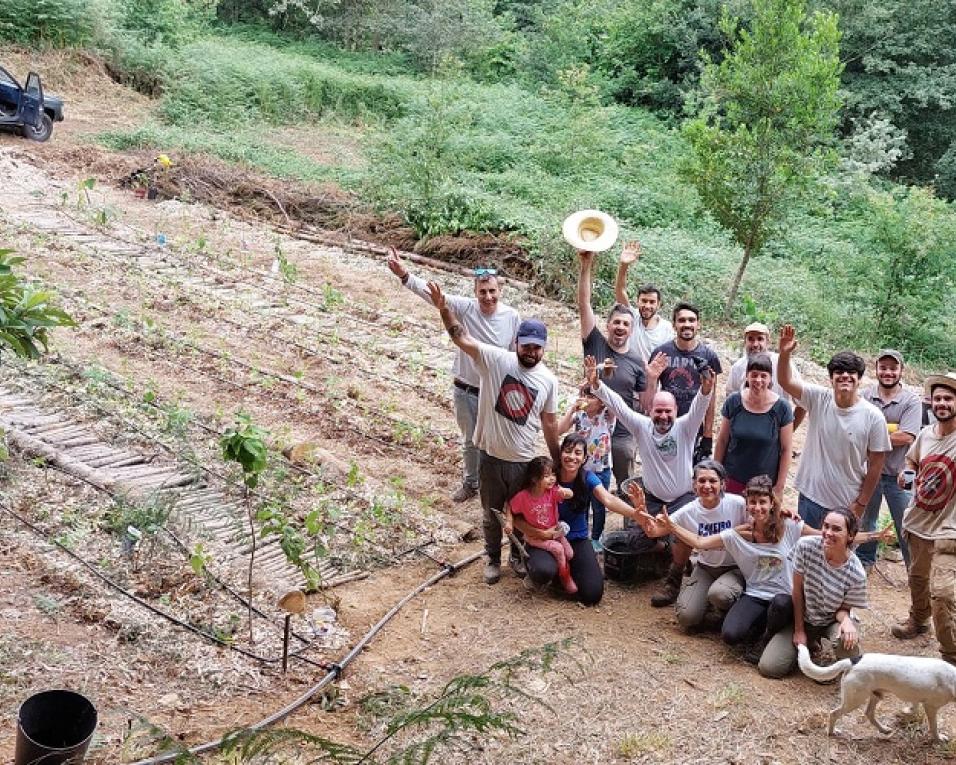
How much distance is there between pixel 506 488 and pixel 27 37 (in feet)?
68.5

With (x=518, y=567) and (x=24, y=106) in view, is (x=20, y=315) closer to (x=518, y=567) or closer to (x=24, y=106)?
(x=518, y=567)

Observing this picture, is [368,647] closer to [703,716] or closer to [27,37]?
[703,716]

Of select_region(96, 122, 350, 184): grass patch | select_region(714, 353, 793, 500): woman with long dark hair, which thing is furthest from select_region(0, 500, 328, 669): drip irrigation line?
select_region(96, 122, 350, 184): grass patch

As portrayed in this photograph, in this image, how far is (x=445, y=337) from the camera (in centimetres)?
1130

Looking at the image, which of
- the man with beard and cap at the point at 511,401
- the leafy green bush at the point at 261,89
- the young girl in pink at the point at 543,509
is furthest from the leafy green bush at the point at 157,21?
the young girl in pink at the point at 543,509

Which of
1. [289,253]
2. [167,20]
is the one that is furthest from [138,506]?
[167,20]

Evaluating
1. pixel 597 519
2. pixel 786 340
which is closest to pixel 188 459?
pixel 597 519

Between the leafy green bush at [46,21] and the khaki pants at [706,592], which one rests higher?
the leafy green bush at [46,21]

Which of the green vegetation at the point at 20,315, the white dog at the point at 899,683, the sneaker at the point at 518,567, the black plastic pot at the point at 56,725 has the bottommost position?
the sneaker at the point at 518,567

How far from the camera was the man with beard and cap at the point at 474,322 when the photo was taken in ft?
22.8

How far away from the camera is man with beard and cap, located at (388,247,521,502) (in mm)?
6945

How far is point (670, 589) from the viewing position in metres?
6.31

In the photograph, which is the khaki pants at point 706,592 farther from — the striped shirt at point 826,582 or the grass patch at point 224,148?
the grass patch at point 224,148

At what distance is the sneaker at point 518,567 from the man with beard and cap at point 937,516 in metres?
2.18
